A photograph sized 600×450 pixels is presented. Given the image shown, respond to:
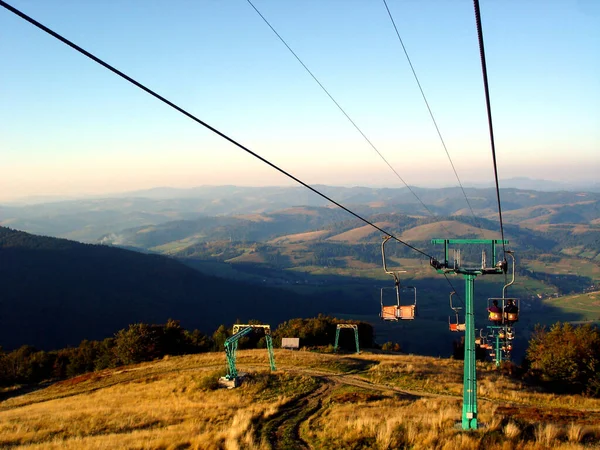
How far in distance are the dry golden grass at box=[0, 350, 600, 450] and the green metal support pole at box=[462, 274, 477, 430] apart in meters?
0.75

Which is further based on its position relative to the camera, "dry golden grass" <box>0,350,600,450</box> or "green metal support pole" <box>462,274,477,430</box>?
"green metal support pole" <box>462,274,477,430</box>

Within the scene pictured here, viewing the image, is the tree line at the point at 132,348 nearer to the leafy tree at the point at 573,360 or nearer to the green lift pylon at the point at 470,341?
the leafy tree at the point at 573,360

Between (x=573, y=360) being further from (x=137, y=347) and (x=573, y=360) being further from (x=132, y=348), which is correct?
(x=132, y=348)

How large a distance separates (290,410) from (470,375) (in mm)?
12588

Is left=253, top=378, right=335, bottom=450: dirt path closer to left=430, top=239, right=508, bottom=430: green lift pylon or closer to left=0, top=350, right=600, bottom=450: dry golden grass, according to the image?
left=0, top=350, right=600, bottom=450: dry golden grass

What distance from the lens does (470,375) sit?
21.8m

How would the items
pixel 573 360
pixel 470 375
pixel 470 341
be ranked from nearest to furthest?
pixel 470 375 < pixel 470 341 < pixel 573 360

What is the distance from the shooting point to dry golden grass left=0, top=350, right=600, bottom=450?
1983 cm

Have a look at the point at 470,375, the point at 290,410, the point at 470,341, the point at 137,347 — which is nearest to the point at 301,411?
the point at 290,410

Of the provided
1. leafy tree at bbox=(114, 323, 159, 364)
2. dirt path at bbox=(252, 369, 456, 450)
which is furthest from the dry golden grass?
leafy tree at bbox=(114, 323, 159, 364)

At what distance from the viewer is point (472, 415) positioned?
69.2 ft

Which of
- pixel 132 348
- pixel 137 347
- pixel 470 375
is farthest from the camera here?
pixel 137 347

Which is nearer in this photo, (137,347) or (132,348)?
(132,348)

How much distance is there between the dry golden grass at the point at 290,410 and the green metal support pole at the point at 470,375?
2.47ft
